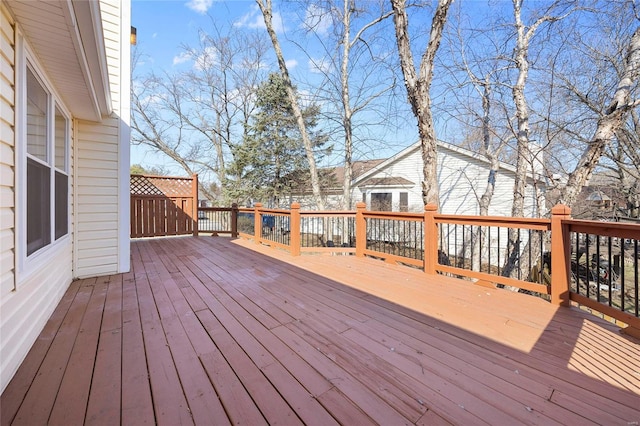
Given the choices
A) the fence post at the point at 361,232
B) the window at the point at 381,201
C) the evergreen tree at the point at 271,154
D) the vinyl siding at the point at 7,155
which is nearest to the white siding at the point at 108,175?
the vinyl siding at the point at 7,155

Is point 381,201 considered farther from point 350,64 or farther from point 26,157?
point 26,157

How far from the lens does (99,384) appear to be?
1.46 meters

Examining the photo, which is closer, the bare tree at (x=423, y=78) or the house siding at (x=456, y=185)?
the bare tree at (x=423, y=78)

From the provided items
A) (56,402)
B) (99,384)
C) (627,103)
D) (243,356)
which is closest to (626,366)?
(243,356)

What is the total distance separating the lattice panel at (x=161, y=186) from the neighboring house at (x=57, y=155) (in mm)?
3050

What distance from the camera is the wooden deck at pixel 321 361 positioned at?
4.18ft

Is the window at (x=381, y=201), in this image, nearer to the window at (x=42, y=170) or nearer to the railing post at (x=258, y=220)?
the railing post at (x=258, y=220)

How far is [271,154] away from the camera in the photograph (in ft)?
40.4

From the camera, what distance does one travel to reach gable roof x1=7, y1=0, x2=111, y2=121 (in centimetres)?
159

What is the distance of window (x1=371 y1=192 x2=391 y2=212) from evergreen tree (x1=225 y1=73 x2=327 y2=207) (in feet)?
10.8

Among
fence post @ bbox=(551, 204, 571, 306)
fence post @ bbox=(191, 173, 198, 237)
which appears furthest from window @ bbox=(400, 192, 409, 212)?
fence post @ bbox=(551, 204, 571, 306)

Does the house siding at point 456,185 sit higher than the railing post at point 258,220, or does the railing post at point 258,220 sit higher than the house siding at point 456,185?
the house siding at point 456,185

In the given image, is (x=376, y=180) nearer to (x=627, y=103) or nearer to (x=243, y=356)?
(x=627, y=103)

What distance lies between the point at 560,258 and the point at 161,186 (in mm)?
7691
